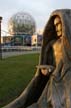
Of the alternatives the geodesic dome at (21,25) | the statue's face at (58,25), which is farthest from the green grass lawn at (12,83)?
the geodesic dome at (21,25)

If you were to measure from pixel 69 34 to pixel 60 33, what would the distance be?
36 cm

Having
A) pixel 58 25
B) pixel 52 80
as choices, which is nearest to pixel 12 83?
pixel 58 25

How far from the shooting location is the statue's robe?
6164 mm

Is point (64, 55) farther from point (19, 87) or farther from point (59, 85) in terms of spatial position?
point (19, 87)

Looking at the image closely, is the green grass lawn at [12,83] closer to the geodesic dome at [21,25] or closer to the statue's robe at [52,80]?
the statue's robe at [52,80]

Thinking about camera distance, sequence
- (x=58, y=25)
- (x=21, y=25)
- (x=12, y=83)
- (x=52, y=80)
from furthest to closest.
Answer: (x=21, y=25) < (x=12, y=83) < (x=58, y=25) < (x=52, y=80)

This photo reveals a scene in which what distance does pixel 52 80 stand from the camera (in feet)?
20.7

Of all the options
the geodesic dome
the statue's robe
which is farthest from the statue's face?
the geodesic dome

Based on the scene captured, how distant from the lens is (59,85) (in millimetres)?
6238

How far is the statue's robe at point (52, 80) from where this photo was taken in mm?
6164

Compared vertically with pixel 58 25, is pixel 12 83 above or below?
below

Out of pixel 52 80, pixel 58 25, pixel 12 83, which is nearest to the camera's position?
pixel 52 80

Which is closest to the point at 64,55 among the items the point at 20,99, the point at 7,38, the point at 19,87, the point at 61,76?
the point at 61,76

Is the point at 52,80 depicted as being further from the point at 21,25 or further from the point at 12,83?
the point at 21,25
